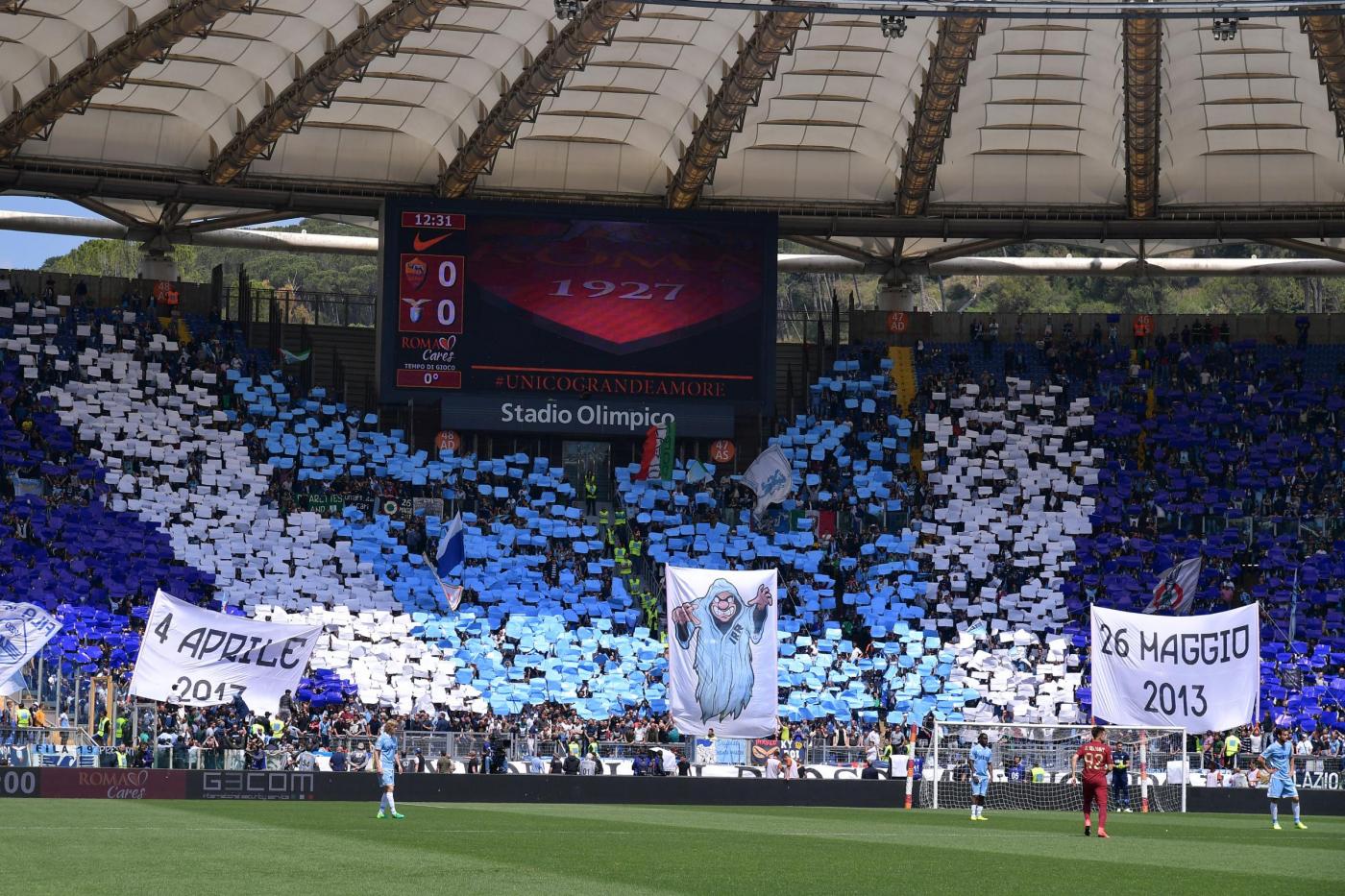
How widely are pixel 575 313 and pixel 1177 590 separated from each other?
18.0 metres

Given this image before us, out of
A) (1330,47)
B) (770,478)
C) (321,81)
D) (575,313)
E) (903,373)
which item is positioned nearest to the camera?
(1330,47)

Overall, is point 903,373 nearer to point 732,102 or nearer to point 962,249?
point 962,249

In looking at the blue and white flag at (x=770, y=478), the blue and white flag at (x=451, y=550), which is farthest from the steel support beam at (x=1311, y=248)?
the blue and white flag at (x=451, y=550)

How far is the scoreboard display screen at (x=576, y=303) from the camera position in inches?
2048

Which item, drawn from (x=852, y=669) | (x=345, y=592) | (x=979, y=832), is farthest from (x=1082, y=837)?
(x=345, y=592)

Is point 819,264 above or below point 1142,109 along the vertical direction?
above

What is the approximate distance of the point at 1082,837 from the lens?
1059 inches

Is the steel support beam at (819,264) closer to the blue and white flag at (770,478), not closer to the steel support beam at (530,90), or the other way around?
the blue and white flag at (770,478)

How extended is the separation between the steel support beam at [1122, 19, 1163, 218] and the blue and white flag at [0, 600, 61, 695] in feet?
81.9

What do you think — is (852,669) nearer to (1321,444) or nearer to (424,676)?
(424,676)

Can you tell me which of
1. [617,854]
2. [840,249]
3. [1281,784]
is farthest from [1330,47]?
[617,854]

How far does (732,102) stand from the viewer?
4562 cm

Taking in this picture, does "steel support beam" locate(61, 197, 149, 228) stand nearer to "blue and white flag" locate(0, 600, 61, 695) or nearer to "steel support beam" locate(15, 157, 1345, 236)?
"steel support beam" locate(15, 157, 1345, 236)

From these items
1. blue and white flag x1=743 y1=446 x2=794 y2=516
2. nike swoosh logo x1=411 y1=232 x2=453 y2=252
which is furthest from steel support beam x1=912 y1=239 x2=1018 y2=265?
nike swoosh logo x1=411 y1=232 x2=453 y2=252
